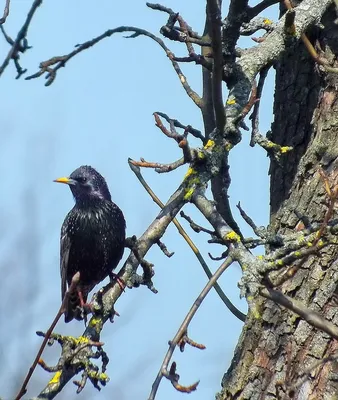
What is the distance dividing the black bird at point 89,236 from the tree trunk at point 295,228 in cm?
228

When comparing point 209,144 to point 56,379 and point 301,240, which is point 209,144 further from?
point 56,379

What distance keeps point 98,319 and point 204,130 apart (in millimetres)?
1248

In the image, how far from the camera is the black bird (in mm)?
6359

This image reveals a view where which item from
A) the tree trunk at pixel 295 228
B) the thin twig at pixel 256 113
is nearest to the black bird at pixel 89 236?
the tree trunk at pixel 295 228

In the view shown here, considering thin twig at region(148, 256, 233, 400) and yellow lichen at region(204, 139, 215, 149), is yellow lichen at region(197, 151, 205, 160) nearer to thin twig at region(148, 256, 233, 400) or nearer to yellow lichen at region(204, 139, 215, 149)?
yellow lichen at region(204, 139, 215, 149)

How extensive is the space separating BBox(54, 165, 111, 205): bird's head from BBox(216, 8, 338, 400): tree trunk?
2.52m

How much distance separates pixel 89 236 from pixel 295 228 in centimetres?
278

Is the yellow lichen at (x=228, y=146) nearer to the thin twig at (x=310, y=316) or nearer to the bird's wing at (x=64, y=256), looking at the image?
the thin twig at (x=310, y=316)

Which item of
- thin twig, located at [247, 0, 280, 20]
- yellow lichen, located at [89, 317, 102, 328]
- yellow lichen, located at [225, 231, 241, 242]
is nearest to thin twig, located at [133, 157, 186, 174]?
yellow lichen, located at [225, 231, 241, 242]

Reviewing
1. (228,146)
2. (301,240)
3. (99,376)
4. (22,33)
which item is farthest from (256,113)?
(22,33)

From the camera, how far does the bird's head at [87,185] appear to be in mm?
6613

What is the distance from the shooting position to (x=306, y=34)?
13.9 ft

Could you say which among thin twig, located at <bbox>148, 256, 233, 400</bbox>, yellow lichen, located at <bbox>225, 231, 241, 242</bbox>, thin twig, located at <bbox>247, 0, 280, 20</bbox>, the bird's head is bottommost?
thin twig, located at <bbox>148, 256, 233, 400</bbox>

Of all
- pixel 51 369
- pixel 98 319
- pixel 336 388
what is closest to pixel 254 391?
pixel 336 388
